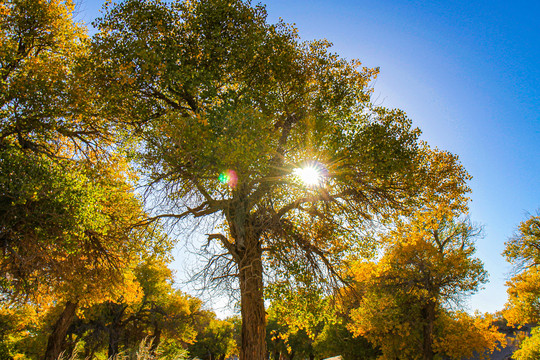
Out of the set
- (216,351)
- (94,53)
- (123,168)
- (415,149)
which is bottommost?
(216,351)

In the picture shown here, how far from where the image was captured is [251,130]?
801 centimetres

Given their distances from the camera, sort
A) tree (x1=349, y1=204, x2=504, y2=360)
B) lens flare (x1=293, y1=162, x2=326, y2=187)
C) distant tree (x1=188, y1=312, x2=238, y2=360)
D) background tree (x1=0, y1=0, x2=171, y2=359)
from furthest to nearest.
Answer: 1. distant tree (x1=188, y1=312, x2=238, y2=360)
2. tree (x1=349, y1=204, x2=504, y2=360)
3. lens flare (x1=293, y1=162, x2=326, y2=187)
4. background tree (x1=0, y1=0, x2=171, y2=359)

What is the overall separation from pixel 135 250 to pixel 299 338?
125ft

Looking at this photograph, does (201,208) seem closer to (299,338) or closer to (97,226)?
(97,226)

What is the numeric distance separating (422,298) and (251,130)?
18.9m

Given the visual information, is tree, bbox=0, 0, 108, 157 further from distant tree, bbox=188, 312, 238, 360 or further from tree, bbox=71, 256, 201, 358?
distant tree, bbox=188, 312, 238, 360

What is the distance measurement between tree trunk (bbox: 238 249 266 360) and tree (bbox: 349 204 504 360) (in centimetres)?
1125

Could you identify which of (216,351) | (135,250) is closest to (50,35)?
(135,250)

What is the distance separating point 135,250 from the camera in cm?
1129

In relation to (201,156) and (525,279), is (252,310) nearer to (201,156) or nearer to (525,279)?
(201,156)

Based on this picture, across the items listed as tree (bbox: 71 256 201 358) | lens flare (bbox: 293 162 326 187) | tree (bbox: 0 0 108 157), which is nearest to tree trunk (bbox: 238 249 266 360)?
lens flare (bbox: 293 162 326 187)

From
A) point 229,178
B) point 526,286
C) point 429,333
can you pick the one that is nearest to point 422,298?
point 429,333

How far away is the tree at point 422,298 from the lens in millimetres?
19578

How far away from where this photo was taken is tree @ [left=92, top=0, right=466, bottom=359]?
8602mm
